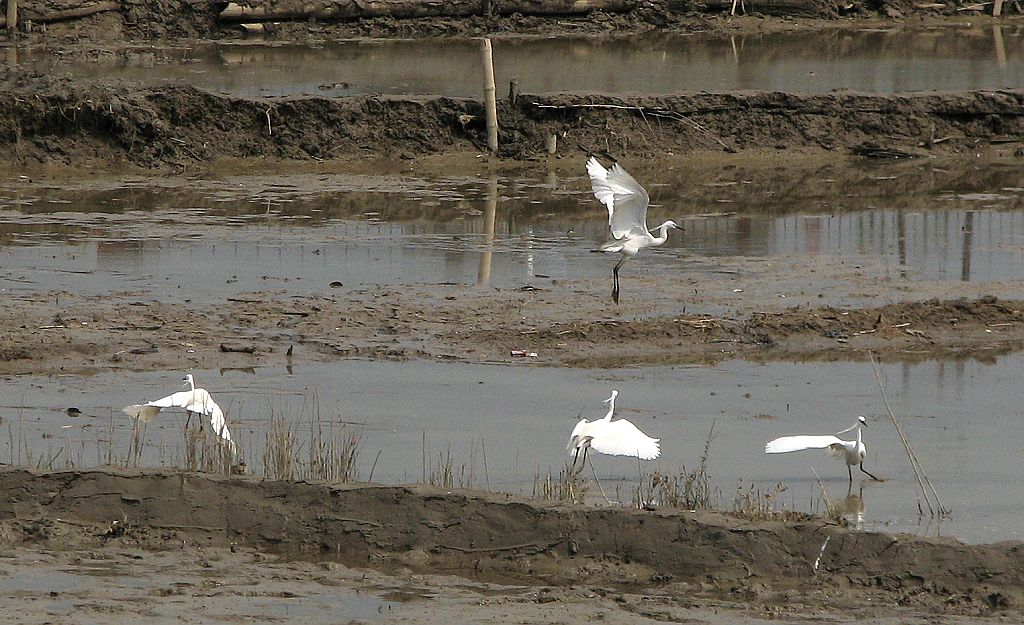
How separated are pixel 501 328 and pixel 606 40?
19.3 metres

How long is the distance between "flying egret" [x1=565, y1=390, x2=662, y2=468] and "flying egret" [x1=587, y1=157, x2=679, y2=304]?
455cm

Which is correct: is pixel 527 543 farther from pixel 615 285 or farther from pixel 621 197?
pixel 621 197

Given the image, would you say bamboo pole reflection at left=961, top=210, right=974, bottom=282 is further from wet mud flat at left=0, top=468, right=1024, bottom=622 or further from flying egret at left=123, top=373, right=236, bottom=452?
flying egret at left=123, top=373, right=236, bottom=452

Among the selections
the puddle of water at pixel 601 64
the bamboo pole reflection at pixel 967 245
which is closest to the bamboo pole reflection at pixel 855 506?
the bamboo pole reflection at pixel 967 245

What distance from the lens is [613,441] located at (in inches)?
310

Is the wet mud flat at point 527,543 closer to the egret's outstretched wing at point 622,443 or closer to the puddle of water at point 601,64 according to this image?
the egret's outstretched wing at point 622,443

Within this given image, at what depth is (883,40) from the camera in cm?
3031

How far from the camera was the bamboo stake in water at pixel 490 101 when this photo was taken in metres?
18.5

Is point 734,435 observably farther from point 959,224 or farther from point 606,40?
point 606,40

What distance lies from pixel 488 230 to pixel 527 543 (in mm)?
8677

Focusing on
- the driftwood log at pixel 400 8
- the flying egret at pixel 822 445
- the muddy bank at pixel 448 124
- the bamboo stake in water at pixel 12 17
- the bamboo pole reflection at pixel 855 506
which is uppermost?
the driftwood log at pixel 400 8

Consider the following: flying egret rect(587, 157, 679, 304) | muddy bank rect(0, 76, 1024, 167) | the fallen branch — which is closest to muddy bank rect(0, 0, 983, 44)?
muddy bank rect(0, 76, 1024, 167)

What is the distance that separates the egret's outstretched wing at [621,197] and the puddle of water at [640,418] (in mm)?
2214

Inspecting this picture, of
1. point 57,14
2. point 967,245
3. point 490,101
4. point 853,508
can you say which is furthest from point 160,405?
point 57,14
